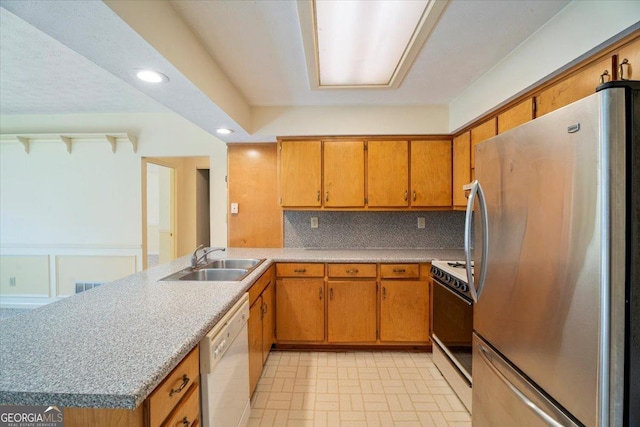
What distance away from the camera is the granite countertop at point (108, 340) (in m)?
0.68

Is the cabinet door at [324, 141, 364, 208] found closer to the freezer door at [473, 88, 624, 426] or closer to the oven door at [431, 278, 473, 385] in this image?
the oven door at [431, 278, 473, 385]

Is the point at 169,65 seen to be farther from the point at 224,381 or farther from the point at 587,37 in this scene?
the point at 587,37

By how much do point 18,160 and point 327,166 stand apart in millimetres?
4081

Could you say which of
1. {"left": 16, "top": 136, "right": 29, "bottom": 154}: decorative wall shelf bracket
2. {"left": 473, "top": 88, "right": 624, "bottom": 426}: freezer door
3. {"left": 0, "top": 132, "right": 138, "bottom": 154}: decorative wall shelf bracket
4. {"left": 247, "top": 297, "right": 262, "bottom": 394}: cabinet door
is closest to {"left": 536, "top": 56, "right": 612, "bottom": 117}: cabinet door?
{"left": 473, "top": 88, "right": 624, "bottom": 426}: freezer door

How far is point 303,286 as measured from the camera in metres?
2.52

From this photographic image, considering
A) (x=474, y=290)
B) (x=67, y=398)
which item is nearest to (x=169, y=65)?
(x=67, y=398)

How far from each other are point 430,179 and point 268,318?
80.7 inches

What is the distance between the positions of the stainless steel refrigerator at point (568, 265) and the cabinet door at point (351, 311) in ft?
4.25

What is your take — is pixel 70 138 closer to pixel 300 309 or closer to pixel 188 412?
pixel 300 309

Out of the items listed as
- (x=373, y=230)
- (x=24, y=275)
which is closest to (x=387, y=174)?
(x=373, y=230)

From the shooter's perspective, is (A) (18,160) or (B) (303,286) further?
(A) (18,160)

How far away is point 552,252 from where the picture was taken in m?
0.90

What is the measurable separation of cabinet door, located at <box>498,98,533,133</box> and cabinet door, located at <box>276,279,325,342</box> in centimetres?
193

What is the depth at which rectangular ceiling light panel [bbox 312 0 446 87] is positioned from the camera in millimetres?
1344
